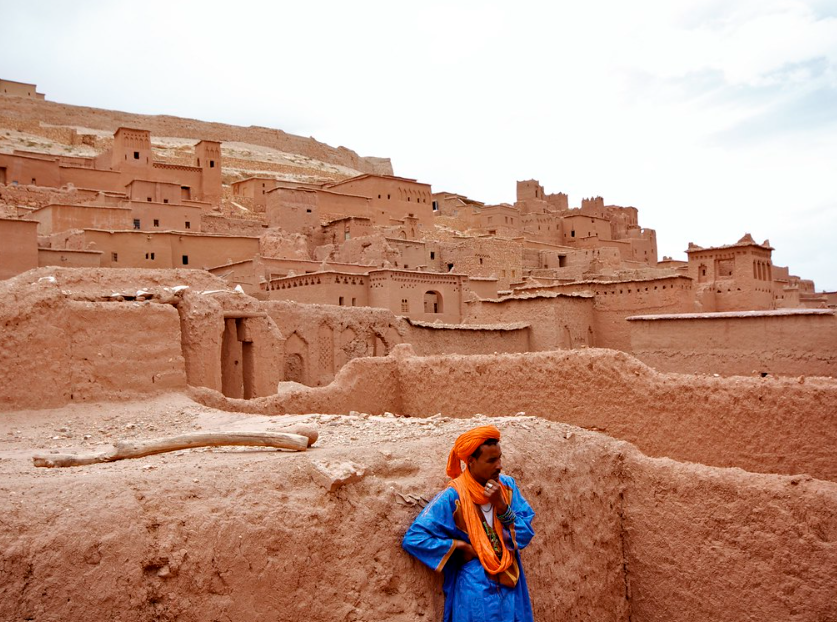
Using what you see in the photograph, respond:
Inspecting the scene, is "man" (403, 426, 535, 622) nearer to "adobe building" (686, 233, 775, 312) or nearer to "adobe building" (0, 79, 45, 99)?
"adobe building" (686, 233, 775, 312)

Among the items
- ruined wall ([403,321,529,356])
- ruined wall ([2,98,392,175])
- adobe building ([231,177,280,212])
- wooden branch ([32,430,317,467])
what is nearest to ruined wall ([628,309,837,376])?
ruined wall ([403,321,529,356])

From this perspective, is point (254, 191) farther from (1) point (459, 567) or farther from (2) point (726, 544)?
(1) point (459, 567)

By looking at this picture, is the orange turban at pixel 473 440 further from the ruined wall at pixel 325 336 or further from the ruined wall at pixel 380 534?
the ruined wall at pixel 325 336

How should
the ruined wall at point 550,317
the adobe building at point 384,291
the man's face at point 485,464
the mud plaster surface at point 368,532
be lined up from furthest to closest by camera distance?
1. the adobe building at point 384,291
2. the ruined wall at point 550,317
3. the man's face at point 485,464
4. the mud plaster surface at point 368,532

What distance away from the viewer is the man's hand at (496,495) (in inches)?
149

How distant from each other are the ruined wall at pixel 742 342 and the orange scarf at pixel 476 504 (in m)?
7.07

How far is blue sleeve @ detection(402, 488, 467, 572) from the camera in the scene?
12.4ft

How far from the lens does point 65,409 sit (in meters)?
7.45

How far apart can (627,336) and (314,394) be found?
11052 mm

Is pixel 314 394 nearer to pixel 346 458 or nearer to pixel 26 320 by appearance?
pixel 26 320

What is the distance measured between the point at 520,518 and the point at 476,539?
12.7 inches

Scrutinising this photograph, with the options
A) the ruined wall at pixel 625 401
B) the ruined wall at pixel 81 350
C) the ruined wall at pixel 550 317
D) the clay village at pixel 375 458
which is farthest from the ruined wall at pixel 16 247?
the ruined wall at pixel 625 401

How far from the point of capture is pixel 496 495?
3.80 meters

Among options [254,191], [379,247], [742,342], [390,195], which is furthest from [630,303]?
[254,191]
